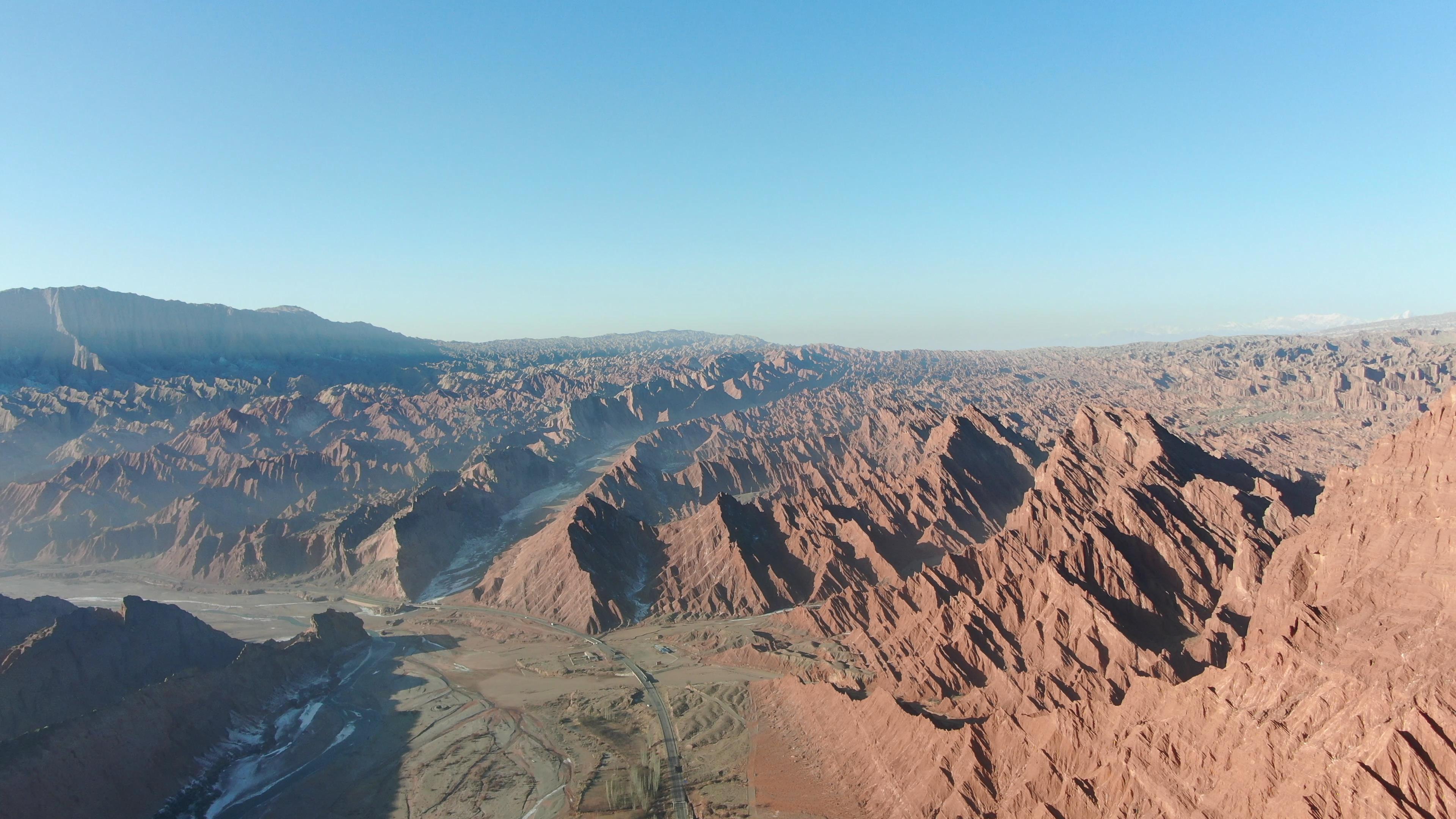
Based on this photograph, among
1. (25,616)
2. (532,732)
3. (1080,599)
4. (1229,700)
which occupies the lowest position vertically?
(532,732)

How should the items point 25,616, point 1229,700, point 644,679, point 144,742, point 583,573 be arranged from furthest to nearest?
1. point 583,573
2. point 25,616
3. point 644,679
4. point 144,742
5. point 1229,700

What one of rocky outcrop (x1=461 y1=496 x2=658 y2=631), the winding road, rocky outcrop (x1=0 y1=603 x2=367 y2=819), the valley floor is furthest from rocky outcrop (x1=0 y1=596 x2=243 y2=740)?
rocky outcrop (x1=461 y1=496 x2=658 y2=631)

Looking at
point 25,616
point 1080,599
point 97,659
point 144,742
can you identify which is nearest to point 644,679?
point 144,742

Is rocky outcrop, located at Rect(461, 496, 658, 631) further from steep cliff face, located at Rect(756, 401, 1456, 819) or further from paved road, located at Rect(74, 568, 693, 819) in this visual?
steep cliff face, located at Rect(756, 401, 1456, 819)

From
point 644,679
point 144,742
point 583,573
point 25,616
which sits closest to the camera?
point 144,742

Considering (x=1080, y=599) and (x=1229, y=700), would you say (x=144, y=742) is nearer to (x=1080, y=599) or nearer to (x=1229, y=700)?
(x=1229, y=700)
